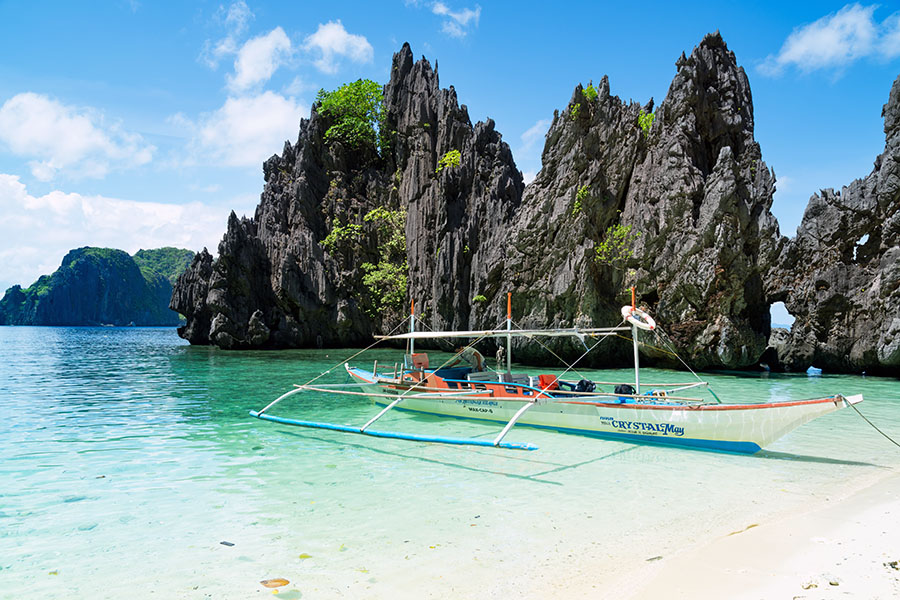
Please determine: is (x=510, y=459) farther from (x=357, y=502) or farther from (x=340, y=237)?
(x=340, y=237)

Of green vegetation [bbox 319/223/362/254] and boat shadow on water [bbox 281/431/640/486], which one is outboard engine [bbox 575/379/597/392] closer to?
boat shadow on water [bbox 281/431/640/486]

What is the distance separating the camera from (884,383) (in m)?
30.3

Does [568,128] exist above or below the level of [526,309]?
above

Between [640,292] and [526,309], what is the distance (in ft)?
30.6

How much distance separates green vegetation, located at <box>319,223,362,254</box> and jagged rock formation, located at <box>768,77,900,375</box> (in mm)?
43831

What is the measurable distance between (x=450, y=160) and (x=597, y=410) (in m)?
48.0

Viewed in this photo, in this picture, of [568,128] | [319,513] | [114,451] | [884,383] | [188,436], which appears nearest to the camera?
[319,513]

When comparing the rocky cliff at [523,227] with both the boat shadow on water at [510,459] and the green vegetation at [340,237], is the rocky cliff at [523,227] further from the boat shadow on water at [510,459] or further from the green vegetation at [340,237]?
the boat shadow on water at [510,459]

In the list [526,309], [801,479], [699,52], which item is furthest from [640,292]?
[801,479]

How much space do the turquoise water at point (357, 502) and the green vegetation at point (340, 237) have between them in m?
45.3

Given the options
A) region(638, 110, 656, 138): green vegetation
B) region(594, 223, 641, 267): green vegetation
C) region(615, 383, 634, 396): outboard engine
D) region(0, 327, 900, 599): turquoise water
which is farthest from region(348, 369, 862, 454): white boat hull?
region(638, 110, 656, 138): green vegetation

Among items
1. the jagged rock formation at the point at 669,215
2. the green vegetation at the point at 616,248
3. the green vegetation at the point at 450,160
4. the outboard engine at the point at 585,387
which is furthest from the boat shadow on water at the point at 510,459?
the green vegetation at the point at 450,160

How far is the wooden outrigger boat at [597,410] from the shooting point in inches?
488

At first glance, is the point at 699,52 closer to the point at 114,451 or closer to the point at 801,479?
the point at 801,479
